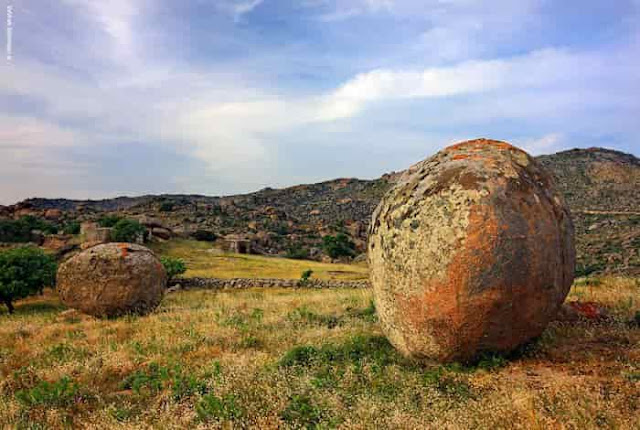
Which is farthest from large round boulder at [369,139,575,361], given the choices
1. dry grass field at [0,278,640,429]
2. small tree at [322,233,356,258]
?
small tree at [322,233,356,258]

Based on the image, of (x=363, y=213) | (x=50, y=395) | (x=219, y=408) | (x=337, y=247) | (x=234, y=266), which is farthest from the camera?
(x=363, y=213)

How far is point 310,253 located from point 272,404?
50215 mm

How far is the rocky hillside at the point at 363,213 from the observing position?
33.7 m

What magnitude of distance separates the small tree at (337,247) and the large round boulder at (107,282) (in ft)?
129

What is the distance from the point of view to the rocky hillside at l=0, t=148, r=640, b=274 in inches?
1328

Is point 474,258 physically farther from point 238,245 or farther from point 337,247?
point 238,245

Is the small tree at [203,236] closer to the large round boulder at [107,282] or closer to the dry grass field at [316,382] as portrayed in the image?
the large round boulder at [107,282]

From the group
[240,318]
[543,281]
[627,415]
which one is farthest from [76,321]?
[627,415]

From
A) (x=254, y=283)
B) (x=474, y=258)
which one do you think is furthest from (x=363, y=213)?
(x=474, y=258)

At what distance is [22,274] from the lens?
65.8ft

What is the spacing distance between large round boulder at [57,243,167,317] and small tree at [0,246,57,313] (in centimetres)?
799

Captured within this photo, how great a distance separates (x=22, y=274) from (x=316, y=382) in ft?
64.2

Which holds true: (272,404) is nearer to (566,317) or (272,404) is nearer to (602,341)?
(602,341)

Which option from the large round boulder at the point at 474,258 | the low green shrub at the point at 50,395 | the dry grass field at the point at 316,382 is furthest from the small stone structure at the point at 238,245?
the large round boulder at the point at 474,258
